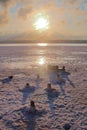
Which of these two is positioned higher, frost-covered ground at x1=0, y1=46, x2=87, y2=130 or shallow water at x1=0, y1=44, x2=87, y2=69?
shallow water at x1=0, y1=44, x2=87, y2=69

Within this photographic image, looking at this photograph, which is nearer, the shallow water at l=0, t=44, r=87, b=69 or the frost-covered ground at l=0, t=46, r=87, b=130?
the frost-covered ground at l=0, t=46, r=87, b=130

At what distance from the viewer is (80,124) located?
27.3 ft

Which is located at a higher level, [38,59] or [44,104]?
[38,59]

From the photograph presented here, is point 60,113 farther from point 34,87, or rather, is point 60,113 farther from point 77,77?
point 77,77

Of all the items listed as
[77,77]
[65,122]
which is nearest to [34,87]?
[77,77]

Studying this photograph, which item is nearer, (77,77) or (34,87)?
(34,87)

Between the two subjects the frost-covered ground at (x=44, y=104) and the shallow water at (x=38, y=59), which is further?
the shallow water at (x=38, y=59)

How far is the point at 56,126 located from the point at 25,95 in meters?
4.20

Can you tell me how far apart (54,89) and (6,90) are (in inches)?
102

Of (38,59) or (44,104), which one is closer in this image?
(44,104)

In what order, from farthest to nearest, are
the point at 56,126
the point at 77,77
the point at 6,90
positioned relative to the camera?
the point at 77,77
the point at 6,90
the point at 56,126

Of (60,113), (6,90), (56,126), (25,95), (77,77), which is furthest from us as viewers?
(77,77)

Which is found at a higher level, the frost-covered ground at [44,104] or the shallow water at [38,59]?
the shallow water at [38,59]

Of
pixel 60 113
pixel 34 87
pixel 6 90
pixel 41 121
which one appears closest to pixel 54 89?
pixel 34 87
